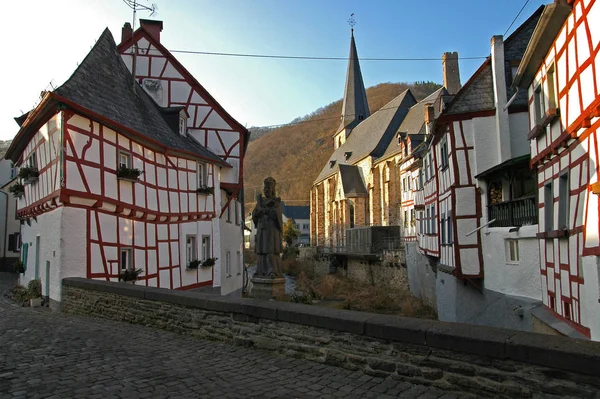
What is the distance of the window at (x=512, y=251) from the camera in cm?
1262

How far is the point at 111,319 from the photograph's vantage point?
9.17m

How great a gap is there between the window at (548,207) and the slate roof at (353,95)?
185 feet

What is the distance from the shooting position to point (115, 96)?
14.9m

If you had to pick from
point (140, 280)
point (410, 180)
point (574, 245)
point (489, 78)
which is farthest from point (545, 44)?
point (410, 180)

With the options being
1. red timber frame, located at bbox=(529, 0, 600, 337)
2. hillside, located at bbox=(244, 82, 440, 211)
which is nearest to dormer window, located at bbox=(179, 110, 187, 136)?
red timber frame, located at bbox=(529, 0, 600, 337)

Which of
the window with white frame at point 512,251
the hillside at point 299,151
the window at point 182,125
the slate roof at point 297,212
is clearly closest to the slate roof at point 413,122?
the window at point 182,125

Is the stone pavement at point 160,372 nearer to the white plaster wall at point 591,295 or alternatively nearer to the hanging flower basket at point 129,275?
the white plaster wall at point 591,295

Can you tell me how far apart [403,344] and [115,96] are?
13.2m

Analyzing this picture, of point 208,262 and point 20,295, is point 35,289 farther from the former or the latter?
point 208,262

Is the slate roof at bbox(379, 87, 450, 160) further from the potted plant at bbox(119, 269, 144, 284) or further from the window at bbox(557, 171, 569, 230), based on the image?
the window at bbox(557, 171, 569, 230)

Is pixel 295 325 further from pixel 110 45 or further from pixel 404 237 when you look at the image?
pixel 404 237

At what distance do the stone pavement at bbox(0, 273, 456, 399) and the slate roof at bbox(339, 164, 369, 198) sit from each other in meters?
43.4

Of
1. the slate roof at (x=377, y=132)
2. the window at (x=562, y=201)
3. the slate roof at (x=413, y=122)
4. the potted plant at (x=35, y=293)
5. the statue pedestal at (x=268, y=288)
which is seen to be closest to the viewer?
the statue pedestal at (x=268, y=288)

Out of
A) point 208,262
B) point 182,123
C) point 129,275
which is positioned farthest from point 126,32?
point 129,275
